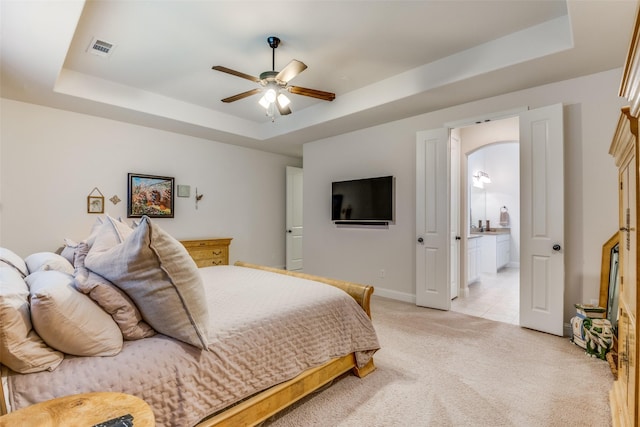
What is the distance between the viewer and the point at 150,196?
4.61 m

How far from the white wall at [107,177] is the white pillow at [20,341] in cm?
333

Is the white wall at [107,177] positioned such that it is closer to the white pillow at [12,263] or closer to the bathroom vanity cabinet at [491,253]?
the white pillow at [12,263]

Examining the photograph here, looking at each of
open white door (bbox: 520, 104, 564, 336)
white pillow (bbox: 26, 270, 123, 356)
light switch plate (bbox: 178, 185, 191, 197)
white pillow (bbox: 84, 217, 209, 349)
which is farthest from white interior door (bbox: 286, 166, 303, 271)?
white pillow (bbox: 26, 270, 123, 356)

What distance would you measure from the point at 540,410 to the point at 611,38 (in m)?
2.70

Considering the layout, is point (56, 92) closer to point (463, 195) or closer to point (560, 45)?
point (560, 45)

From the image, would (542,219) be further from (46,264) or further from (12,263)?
(12,263)

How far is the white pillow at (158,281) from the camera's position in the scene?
135 centimetres

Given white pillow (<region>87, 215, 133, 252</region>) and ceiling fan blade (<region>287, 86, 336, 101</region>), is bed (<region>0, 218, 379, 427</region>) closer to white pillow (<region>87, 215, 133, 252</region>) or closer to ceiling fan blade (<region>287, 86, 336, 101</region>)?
white pillow (<region>87, 215, 133, 252</region>)

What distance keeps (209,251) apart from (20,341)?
3.94 metres

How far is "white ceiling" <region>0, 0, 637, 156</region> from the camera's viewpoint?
7.73 feet

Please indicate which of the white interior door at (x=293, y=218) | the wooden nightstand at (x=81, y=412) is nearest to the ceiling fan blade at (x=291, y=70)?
the wooden nightstand at (x=81, y=412)

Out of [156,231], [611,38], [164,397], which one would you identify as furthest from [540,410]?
[611,38]

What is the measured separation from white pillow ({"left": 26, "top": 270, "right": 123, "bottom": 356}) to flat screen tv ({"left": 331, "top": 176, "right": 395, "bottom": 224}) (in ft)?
11.7

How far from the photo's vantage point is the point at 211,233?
534 cm
